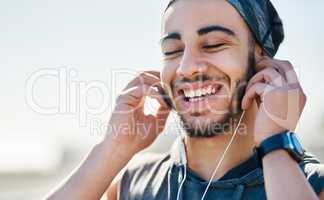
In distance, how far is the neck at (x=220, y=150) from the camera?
3.53 meters

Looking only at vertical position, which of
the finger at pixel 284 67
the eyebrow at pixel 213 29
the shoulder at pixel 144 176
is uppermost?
the eyebrow at pixel 213 29

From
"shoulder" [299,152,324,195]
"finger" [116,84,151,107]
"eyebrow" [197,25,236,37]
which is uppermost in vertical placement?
"eyebrow" [197,25,236,37]

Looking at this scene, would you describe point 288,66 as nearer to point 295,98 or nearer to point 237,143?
point 295,98

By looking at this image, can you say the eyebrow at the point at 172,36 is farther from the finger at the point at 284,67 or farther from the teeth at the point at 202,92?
the finger at the point at 284,67

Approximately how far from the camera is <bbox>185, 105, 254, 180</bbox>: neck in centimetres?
353

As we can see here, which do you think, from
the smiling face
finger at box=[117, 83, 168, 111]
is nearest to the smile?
the smiling face

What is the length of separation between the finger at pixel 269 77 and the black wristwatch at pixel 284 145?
270mm

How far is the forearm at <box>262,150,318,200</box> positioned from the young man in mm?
55

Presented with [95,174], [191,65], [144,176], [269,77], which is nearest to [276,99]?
[269,77]

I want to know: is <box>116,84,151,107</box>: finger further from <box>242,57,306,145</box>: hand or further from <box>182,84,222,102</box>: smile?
<box>242,57,306,145</box>: hand

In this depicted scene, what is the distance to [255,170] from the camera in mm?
3381

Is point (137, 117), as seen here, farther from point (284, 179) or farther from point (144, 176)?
point (284, 179)

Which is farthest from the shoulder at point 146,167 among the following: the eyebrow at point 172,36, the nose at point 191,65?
the eyebrow at point 172,36

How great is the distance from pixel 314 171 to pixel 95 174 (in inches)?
42.0
